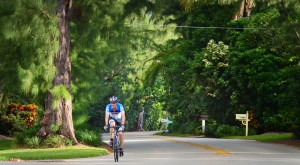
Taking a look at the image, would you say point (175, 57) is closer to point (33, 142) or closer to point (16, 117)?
point (16, 117)

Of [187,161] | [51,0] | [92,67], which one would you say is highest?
[51,0]

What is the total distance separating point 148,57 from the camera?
214 ft

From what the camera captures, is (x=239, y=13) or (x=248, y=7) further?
(x=248, y=7)

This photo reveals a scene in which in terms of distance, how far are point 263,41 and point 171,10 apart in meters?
8.36

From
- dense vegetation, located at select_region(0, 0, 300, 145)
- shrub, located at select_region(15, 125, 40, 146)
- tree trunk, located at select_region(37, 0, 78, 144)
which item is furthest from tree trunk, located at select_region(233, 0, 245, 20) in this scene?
shrub, located at select_region(15, 125, 40, 146)

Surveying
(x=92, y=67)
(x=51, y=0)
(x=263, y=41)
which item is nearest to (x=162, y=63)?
(x=263, y=41)

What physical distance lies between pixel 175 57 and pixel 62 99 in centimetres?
2647

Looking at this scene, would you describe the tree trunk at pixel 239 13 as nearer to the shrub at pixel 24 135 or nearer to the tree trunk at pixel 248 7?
the tree trunk at pixel 248 7

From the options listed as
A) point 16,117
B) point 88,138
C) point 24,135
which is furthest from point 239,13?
point 24,135

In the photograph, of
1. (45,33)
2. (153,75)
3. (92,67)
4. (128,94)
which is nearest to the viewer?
(45,33)

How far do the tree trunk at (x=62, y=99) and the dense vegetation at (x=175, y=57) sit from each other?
15.2 inches

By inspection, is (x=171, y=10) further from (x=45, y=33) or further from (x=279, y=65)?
(x=45, y=33)

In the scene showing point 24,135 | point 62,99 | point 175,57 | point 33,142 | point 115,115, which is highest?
point 175,57

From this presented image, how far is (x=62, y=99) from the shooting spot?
2745 centimetres
